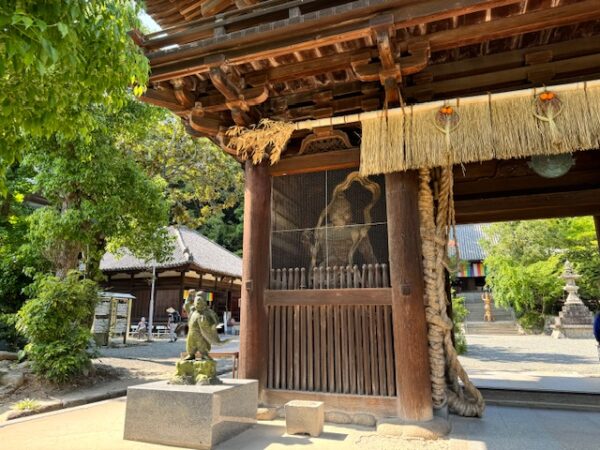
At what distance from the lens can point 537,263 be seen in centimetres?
2209

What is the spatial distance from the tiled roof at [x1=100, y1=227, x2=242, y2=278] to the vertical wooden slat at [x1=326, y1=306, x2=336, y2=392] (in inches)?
682

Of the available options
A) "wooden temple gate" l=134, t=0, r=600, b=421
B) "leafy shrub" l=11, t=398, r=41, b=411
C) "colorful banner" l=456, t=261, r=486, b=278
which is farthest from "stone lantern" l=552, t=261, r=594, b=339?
"leafy shrub" l=11, t=398, r=41, b=411

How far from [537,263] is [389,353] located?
852 inches

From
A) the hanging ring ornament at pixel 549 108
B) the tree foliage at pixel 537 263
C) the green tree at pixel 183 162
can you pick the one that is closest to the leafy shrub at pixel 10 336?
the green tree at pixel 183 162

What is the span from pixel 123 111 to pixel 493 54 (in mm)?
8071

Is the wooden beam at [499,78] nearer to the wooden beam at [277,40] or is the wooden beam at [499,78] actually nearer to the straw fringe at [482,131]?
the straw fringe at [482,131]

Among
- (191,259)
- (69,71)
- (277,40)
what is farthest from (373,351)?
(191,259)

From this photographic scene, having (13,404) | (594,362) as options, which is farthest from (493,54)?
(594,362)

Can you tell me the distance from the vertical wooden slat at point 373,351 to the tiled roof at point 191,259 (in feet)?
58.1

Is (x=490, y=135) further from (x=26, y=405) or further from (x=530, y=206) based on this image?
(x=26, y=405)

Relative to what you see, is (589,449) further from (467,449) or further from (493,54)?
(493,54)

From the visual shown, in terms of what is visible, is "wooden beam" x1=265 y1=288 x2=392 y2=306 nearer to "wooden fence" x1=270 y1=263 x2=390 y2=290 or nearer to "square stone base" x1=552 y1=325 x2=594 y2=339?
"wooden fence" x1=270 y1=263 x2=390 y2=290

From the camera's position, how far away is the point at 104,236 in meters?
9.10

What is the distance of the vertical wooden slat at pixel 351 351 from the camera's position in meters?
4.54
